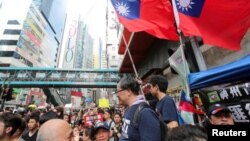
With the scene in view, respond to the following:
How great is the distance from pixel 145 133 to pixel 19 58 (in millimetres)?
67580

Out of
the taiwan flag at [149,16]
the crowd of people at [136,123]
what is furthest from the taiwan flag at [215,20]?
the crowd of people at [136,123]

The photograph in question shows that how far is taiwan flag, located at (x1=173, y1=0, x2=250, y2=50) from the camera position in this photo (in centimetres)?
348

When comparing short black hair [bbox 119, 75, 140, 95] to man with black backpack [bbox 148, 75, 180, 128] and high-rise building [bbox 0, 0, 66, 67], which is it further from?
high-rise building [bbox 0, 0, 66, 67]

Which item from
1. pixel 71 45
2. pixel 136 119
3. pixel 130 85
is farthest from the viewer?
pixel 71 45

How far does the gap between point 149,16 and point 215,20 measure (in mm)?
1237

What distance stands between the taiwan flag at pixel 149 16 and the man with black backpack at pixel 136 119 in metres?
1.78

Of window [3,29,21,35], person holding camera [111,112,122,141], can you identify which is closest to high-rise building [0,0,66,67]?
window [3,29,21,35]

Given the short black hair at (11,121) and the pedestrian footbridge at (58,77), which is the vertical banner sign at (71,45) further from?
the short black hair at (11,121)

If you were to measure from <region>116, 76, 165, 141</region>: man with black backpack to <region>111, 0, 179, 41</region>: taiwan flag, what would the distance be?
5.85ft

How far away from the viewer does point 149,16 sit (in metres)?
4.44

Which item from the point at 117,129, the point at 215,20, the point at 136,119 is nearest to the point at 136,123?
the point at 136,119

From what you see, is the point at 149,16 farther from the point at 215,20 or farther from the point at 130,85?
the point at 130,85

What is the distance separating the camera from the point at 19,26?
67625mm

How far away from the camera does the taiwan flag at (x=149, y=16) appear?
4.39 meters
